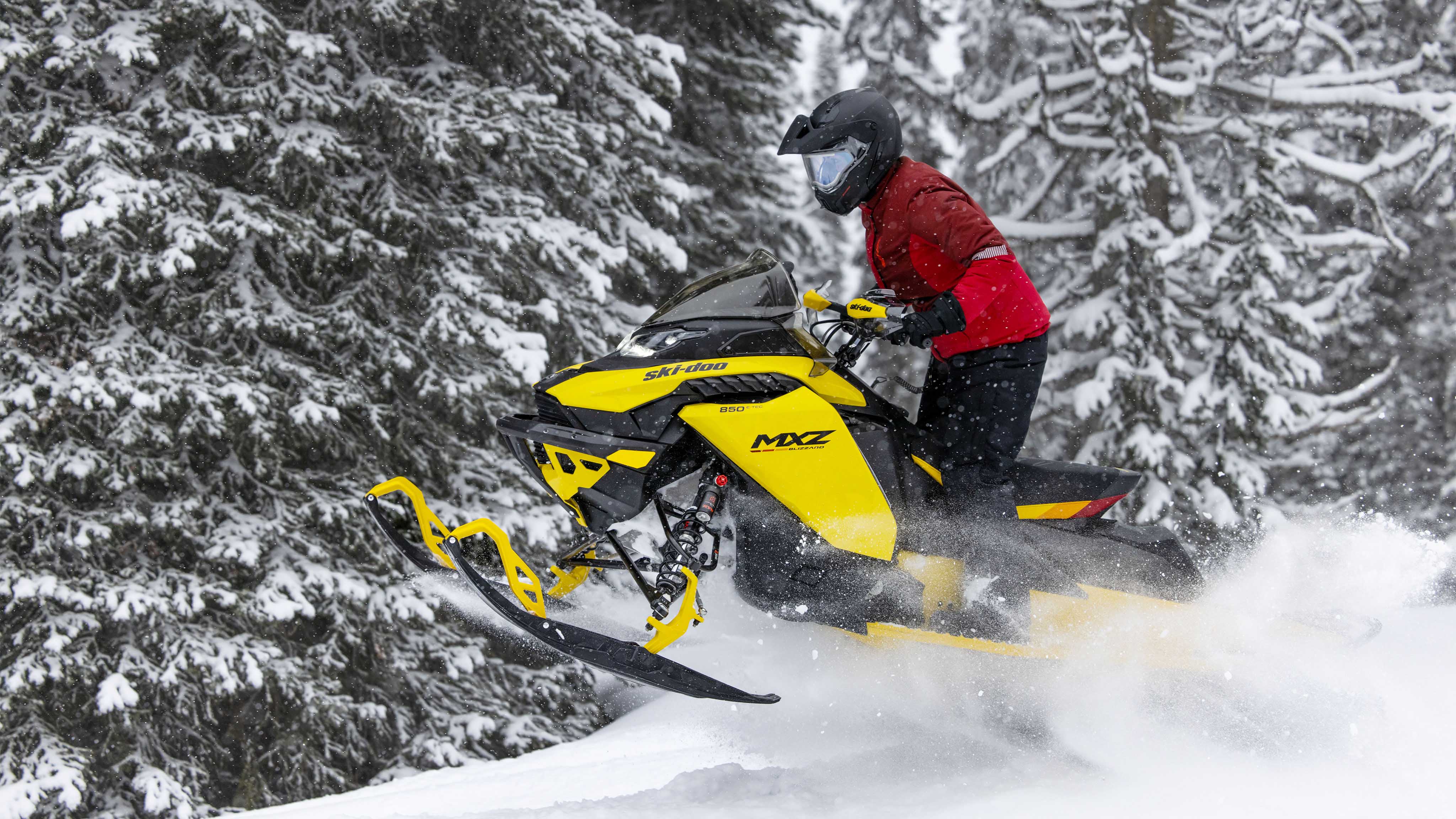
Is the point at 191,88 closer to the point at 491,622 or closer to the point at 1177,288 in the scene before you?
the point at 491,622

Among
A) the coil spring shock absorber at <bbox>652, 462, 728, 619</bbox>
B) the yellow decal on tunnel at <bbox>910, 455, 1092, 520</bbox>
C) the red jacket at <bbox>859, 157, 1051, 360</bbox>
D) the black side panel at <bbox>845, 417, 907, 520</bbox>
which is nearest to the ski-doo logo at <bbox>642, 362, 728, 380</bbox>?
the coil spring shock absorber at <bbox>652, 462, 728, 619</bbox>

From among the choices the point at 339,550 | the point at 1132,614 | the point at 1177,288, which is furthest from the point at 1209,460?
the point at 339,550

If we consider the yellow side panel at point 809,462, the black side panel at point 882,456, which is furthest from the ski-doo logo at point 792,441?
the black side panel at point 882,456

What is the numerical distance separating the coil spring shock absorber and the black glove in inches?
33.2

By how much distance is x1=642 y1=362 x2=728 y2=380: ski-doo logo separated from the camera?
332 centimetres

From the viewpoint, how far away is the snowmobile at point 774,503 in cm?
333

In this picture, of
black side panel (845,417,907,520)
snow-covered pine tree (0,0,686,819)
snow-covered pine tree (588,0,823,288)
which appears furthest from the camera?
snow-covered pine tree (588,0,823,288)

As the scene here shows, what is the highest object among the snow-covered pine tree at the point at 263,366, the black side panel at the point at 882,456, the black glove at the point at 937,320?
the black glove at the point at 937,320

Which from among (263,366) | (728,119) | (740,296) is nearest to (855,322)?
(740,296)

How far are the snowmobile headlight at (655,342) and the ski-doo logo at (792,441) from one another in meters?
0.42

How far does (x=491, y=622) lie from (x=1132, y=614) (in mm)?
2730

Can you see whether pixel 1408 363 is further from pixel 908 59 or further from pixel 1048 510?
pixel 1048 510

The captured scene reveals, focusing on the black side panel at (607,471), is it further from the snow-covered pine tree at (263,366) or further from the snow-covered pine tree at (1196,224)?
the snow-covered pine tree at (1196,224)

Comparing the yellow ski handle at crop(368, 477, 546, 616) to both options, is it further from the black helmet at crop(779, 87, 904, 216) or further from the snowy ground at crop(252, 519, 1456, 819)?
the black helmet at crop(779, 87, 904, 216)
